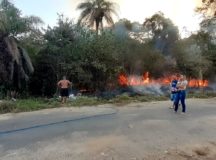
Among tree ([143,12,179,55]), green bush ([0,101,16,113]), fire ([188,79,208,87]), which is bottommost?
green bush ([0,101,16,113])

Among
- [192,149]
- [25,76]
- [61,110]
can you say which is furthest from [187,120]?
[25,76]

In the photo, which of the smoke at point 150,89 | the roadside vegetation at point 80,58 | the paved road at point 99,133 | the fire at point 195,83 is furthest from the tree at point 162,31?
the paved road at point 99,133

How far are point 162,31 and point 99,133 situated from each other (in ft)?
90.3

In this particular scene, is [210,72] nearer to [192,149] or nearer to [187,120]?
[187,120]

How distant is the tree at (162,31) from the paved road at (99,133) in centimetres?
1757

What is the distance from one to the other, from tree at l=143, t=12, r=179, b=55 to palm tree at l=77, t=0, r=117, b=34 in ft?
13.8

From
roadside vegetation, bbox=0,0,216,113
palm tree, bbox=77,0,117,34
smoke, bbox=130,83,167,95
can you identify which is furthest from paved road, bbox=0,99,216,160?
palm tree, bbox=77,0,117,34

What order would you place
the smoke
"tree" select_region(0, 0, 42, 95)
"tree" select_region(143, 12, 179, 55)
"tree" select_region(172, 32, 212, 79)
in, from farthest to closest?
"tree" select_region(143, 12, 179, 55) → "tree" select_region(172, 32, 212, 79) → the smoke → "tree" select_region(0, 0, 42, 95)

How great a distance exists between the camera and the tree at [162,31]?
1240 inches

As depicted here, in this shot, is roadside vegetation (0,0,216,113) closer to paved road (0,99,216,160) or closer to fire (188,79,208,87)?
fire (188,79,208,87)

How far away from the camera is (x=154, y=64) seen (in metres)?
28.2

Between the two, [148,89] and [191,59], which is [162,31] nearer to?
[191,59]

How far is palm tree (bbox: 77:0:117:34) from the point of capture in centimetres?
3342

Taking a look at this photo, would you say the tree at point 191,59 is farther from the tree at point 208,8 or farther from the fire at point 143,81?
the tree at point 208,8
